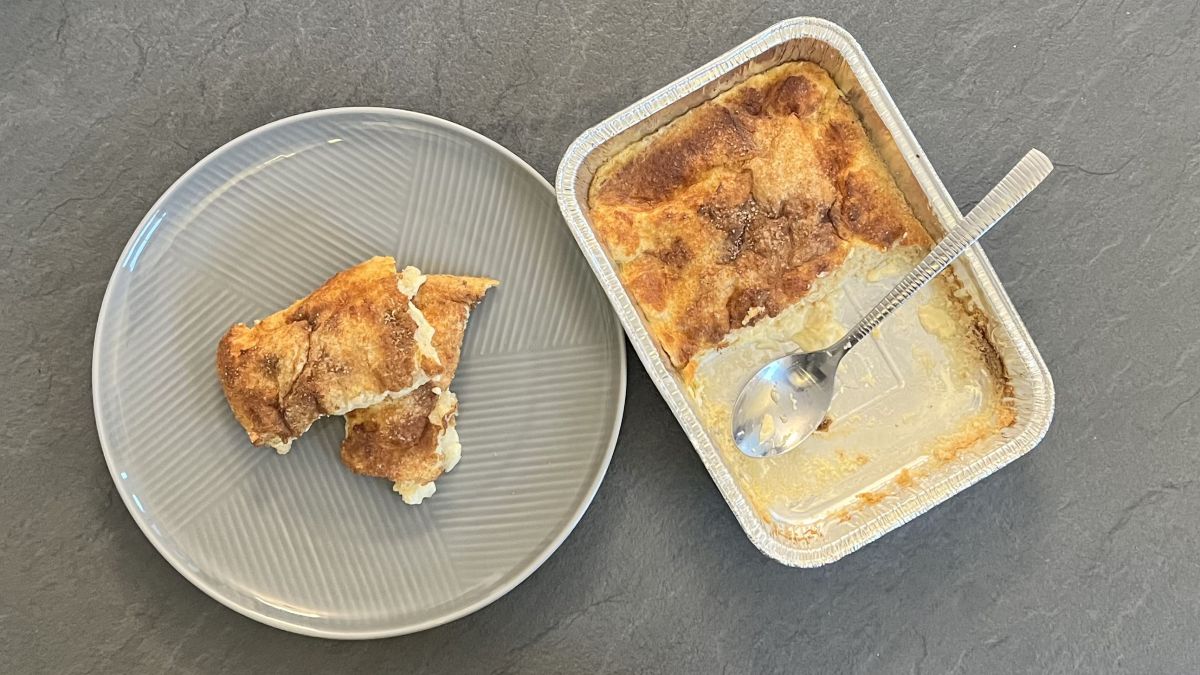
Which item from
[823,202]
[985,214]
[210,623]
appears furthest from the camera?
[210,623]

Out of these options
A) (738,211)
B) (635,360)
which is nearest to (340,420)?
(635,360)

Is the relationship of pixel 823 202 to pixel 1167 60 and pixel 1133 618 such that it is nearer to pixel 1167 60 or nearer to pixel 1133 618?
pixel 1167 60

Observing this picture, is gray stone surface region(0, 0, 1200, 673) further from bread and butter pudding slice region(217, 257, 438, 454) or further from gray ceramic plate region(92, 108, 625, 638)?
bread and butter pudding slice region(217, 257, 438, 454)

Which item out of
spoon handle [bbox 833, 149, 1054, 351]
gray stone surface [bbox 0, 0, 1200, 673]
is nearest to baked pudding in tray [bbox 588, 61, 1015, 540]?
spoon handle [bbox 833, 149, 1054, 351]

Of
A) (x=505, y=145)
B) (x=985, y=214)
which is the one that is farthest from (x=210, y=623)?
(x=985, y=214)

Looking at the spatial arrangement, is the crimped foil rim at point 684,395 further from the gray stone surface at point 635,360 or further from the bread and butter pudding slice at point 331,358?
the bread and butter pudding slice at point 331,358

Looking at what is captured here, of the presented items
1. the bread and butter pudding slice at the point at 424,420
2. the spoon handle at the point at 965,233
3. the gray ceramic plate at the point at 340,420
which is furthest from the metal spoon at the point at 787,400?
the bread and butter pudding slice at the point at 424,420
